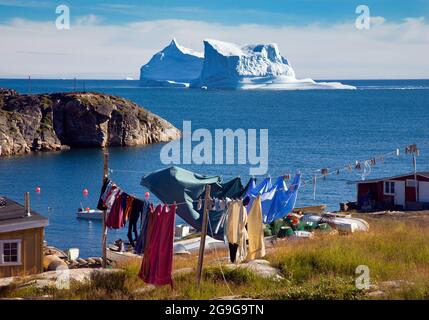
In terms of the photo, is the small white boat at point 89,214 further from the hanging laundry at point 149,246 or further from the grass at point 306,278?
the hanging laundry at point 149,246

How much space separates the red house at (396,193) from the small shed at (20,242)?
18464mm

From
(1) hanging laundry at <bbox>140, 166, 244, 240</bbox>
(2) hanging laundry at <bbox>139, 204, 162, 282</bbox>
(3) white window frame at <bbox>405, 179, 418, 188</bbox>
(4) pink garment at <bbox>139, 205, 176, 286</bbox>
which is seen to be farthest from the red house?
(4) pink garment at <bbox>139, 205, 176, 286</bbox>

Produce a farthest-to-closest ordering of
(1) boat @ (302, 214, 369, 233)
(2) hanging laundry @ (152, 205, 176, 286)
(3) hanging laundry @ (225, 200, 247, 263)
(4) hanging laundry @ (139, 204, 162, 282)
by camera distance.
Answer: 1. (1) boat @ (302, 214, 369, 233)
2. (3) hanging laundry @ (225, 200, 247, 263)
3. (4) hanging laundry @ (139, 204, 162, 282)
4. (2) hanging laundry @ (152, 205, 176, 286)

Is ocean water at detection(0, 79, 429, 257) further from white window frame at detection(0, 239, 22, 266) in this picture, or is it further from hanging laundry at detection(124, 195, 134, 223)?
hanging laundry at detection(124, 195, 134, 223)

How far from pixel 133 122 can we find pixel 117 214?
65568mm

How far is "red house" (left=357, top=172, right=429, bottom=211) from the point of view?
32.5m

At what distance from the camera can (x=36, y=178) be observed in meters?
57.0

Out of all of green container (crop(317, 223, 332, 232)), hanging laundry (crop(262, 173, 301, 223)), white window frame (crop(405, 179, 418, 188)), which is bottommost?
green container (crop(317, 223, 332, 232))

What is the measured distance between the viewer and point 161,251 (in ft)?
39.1

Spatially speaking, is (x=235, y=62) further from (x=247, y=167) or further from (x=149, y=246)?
(x=149, y=246)

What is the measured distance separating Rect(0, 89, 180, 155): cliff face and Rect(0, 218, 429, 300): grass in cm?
6574
